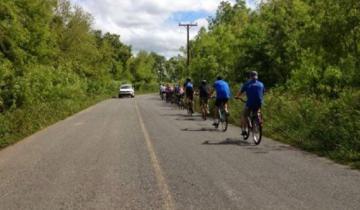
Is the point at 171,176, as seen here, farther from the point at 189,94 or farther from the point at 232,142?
the point at 189,94

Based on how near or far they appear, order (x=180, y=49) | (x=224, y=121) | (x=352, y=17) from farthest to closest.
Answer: (x=180, y=49) → (x=224, y=121) → (x=352, y=17)

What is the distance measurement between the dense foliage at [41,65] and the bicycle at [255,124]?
731cm

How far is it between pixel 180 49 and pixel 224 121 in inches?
→ 2147

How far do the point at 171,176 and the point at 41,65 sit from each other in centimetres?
2734

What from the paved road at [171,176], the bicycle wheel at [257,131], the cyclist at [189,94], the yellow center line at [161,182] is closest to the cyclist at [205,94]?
the cyclist at [189,94]

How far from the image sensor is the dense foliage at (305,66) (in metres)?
14.6

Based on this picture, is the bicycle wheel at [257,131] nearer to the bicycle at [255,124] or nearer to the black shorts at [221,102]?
the bicycle at [255,124]

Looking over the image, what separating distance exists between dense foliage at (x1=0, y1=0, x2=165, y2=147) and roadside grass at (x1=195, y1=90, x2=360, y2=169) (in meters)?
8.60

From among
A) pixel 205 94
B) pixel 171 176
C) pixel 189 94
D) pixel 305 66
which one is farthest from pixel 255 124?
pixel 189 94

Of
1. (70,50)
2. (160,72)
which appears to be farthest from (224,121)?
(160,72)

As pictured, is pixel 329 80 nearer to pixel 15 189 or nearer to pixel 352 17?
pixel 352 17

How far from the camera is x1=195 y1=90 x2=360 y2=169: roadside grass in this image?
1299 cm

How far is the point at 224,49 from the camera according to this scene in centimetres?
4616

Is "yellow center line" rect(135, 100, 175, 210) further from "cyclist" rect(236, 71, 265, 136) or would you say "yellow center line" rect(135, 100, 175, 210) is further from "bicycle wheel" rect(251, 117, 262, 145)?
"cyclist" rect(236, 71, 265, 136)
